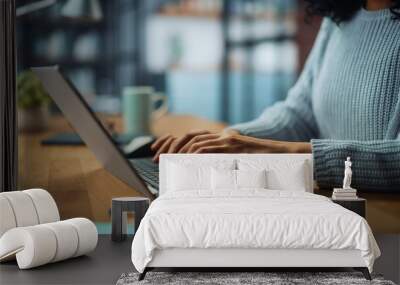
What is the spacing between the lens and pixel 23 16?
6.52 m

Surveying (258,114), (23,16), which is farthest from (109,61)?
(258,114)

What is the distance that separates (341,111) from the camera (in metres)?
6.36

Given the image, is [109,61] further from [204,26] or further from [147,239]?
[147,239]

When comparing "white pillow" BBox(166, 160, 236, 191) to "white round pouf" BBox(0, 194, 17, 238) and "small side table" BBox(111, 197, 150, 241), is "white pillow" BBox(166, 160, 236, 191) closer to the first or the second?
"small side table" BBox(111, 197, 150, 241)

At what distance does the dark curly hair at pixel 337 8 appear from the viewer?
634cm

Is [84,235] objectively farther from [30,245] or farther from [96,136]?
[96,136]

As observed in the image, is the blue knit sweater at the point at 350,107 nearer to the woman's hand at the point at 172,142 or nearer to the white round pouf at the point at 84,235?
the woman's hand at the point at 172,142

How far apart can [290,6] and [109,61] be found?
1582 mm

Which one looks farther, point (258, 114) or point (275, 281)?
point (258, 114)

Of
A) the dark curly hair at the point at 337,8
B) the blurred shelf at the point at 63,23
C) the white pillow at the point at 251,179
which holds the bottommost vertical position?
the white pillow at the point at 251,179

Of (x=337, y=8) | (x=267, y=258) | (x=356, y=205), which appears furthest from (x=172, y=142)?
(x=267, y=258)

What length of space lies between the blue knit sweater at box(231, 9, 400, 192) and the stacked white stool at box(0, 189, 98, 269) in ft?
5.88

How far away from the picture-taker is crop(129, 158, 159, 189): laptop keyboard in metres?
6.45

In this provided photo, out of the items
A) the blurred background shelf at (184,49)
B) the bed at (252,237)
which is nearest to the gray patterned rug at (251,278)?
the bed at (252,237)
